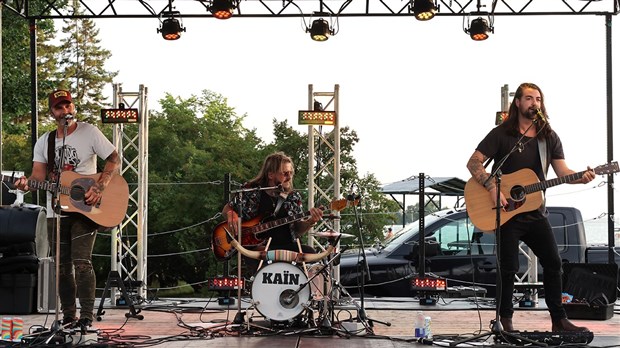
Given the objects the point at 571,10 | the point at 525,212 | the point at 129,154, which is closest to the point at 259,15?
the point at 571,10

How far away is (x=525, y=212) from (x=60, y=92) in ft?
13.7

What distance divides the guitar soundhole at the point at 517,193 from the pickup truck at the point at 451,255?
4739 mm

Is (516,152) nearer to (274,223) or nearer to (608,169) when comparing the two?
(608,169)

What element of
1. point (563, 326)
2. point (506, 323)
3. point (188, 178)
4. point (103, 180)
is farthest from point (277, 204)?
point (188, 178)

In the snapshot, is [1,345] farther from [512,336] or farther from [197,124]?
[197,124]

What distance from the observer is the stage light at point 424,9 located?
38.6 feet

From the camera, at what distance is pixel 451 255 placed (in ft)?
40.0

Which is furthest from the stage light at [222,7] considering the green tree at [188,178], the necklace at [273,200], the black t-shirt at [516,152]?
the green tree at [188,178]

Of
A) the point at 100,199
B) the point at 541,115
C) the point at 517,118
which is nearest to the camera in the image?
the point at 541,115

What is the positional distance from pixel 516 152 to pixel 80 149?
3.84 m

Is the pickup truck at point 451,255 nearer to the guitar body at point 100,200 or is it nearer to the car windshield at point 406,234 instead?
the car windshield at point 406,234

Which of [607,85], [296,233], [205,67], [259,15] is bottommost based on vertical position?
[296,233]

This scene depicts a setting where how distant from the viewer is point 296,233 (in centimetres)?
855

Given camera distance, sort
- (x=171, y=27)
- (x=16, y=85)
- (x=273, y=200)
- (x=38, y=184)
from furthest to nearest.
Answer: (x=16, y=85) → (x=171, y=27) → (x=273, y=200) → (x=38, y=184)
